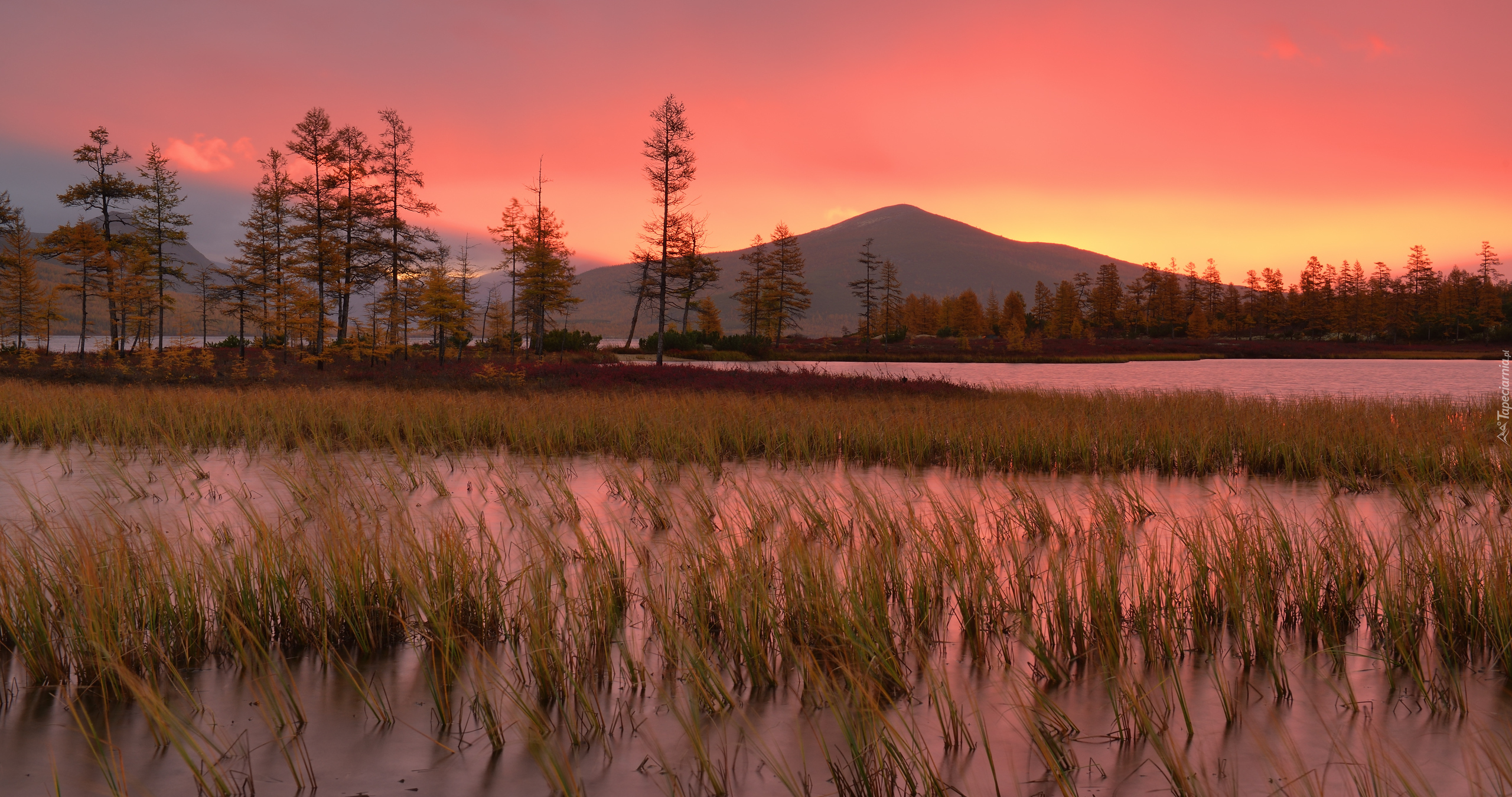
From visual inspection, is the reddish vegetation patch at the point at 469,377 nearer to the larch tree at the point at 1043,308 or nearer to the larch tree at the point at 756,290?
the larch tree at the point at 756,290

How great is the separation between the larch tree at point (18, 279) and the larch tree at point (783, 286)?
180ft

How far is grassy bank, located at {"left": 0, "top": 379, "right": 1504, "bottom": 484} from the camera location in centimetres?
928

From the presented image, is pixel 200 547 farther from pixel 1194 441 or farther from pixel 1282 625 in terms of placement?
pixel 1194 441

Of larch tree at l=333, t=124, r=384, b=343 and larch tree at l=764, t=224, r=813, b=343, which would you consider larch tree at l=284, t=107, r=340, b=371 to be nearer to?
larch tree at l=333, t=124, r=384, b=343

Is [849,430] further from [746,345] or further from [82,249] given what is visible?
[746,345]

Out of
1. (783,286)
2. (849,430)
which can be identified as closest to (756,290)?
(783,286)

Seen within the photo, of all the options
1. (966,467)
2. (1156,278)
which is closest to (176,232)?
(966,467)

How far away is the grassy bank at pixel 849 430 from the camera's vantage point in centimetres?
928

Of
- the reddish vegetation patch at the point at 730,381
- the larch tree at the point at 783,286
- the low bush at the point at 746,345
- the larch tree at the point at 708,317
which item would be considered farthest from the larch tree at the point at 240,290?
the larch tree at the point at 783,286

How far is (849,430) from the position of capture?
438 inches

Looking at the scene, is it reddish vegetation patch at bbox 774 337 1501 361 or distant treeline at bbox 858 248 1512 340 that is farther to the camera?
→ distant treeline at bbox 858 248 1512 340

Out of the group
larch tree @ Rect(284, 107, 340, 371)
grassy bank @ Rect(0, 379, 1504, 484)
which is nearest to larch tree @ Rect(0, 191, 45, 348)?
larch tree @ Rect(284, 107, 340, 371)

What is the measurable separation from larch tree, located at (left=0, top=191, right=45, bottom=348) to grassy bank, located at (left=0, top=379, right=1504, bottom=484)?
107 feet

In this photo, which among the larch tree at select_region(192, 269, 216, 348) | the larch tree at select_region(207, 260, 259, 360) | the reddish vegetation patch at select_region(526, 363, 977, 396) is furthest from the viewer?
the larch tree at select_region(192, 269, 216, 348)
